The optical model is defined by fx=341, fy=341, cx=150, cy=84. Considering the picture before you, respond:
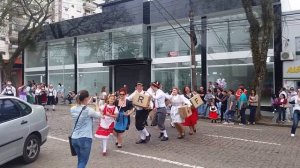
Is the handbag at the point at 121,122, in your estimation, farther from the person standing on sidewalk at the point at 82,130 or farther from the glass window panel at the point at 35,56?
the glass window panel at the point at 35,56

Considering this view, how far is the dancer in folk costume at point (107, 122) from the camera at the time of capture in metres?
8.24

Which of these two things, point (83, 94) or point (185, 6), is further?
point (185, 6)

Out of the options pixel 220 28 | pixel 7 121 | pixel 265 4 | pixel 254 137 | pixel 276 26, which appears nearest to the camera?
pixel 7 121

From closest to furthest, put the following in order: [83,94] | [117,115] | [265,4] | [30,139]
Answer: [83,94] → [30,139] → [117,115] → [265,4]

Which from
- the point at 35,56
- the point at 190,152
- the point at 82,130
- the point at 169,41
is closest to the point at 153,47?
the point at 169,41

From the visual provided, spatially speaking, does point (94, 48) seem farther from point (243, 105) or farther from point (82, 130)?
point (82, 130)

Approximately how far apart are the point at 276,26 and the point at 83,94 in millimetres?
14727

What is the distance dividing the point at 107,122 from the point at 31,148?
1.85 metres

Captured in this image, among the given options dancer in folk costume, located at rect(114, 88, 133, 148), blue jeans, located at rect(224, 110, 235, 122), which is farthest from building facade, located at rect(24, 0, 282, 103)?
dancer in folk costume, located at rect(114, 88, 133, 148)

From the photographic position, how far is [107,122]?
832cm

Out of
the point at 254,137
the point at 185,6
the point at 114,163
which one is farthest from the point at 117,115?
the point at 185,6

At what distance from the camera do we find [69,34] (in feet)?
95.1

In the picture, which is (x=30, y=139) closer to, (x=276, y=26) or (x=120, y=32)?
(x=276, y=26)

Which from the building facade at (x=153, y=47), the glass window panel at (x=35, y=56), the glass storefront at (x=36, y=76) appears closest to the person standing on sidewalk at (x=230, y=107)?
the building facade at (x=153, y=47)
